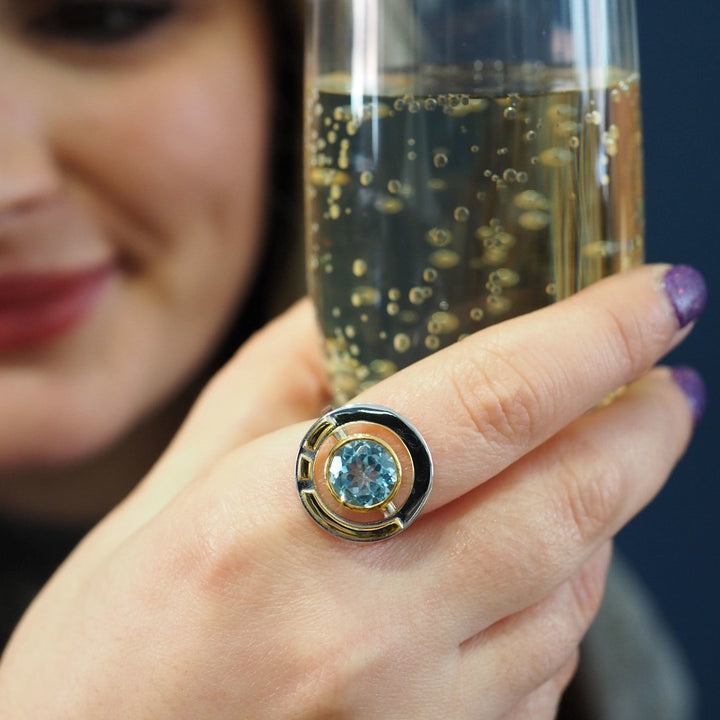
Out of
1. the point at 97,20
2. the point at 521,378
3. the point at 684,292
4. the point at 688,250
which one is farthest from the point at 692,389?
the point at 688,250

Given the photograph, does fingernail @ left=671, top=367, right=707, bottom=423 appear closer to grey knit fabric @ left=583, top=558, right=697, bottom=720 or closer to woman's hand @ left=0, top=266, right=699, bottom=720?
woman's hand @ left=0, top=266, right=699, bottom=720

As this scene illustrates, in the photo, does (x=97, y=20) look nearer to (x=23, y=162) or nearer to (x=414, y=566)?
(x=23, y=162)

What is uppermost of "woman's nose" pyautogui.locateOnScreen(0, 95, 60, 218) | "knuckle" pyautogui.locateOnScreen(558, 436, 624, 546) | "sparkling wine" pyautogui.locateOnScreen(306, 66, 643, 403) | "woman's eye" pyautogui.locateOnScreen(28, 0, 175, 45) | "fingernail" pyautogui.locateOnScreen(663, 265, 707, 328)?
"woman's eye" pyautogui.locateOnScreen(28, 0, 175, 45)

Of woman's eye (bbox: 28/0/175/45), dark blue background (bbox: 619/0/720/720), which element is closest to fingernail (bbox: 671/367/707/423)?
woman's eye (bbox: 28/0/175/45)

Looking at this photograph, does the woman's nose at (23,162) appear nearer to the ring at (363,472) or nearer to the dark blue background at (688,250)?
the ring at (363,472)

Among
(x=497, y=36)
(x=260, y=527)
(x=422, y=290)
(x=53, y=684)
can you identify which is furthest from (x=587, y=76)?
(x=53, y=684)
